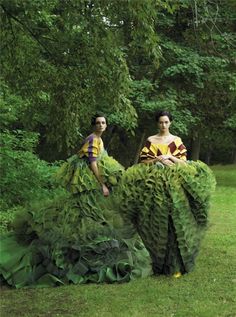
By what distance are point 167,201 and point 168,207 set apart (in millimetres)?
67

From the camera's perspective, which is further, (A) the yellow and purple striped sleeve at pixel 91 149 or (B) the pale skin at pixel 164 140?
(A) the yellow and purple striped sleeve at pixel 91 149

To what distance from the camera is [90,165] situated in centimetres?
679

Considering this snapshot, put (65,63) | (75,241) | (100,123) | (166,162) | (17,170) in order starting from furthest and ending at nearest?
(17,170) → (65,63) → (100,123) → (75,241) → (166,162)

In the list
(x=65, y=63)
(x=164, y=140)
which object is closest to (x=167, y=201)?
(x=164, y=140)

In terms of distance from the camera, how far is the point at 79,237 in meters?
6.36

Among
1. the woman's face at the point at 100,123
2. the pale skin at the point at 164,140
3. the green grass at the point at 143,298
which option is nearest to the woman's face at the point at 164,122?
the pale skin at the point at 164,140

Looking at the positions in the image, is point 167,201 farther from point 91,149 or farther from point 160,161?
point 91,149

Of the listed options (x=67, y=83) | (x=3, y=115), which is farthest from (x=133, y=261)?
(x=3, y=115)

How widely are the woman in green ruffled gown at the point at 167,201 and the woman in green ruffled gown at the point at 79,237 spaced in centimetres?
38

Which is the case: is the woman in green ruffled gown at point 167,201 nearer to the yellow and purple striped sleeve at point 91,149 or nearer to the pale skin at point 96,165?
the pale skin at point 96,165

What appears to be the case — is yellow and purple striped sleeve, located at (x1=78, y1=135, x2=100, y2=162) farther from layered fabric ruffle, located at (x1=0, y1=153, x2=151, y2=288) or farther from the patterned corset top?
the patterned corset top

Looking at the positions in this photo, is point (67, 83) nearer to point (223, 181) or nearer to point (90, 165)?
point (90, 165)

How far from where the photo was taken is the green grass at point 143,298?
197 inches

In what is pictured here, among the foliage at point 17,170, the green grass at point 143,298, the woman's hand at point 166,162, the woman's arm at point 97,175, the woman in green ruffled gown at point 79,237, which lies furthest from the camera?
the foliage at point 17,170
